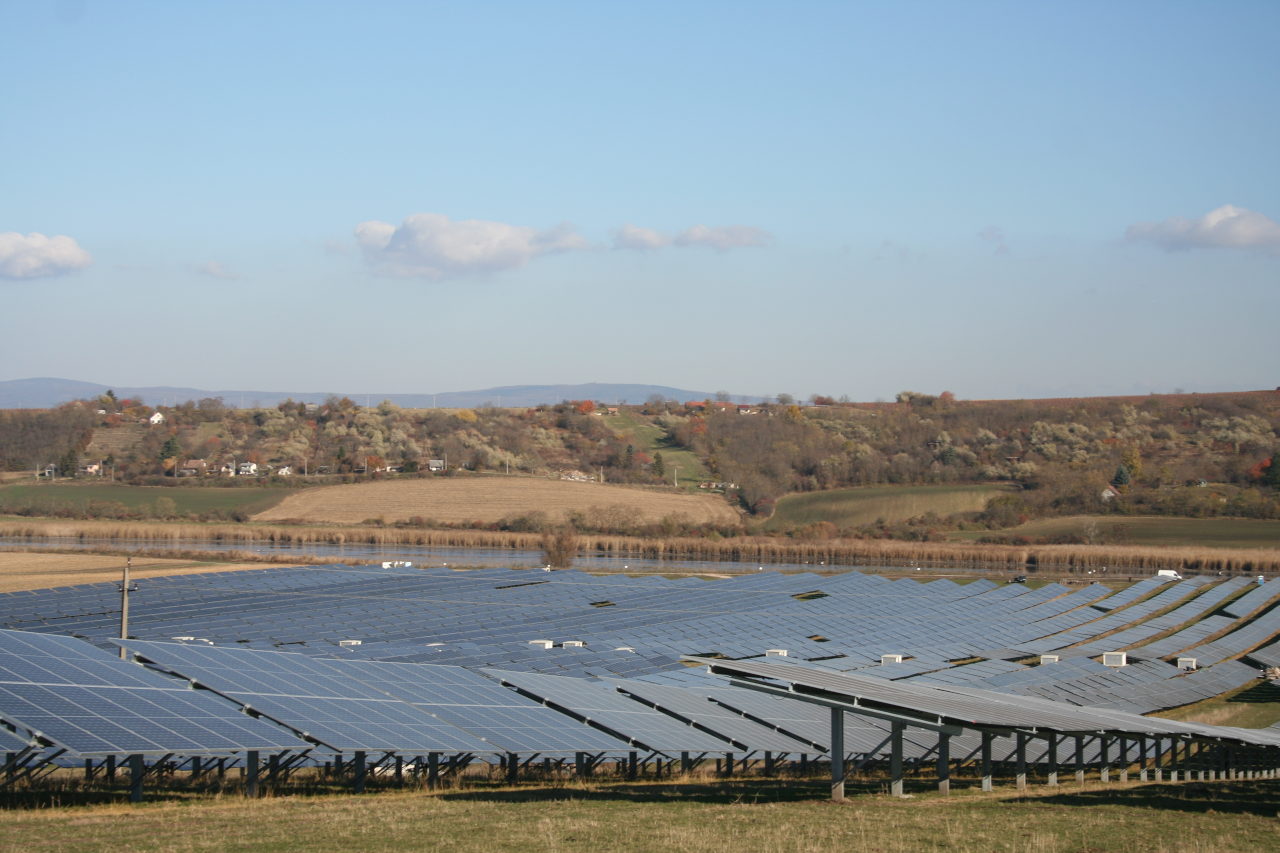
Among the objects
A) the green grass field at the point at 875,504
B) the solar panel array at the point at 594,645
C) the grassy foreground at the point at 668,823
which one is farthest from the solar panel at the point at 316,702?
the green grass field at the point at 875,504

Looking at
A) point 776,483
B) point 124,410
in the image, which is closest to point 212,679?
point 776,483

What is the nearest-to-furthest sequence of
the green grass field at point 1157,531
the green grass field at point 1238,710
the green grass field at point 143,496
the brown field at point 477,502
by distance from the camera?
the green grass field at point 1238,710 < the green grass field at point 1157,531 < the brown field at point 477,502 < the green grass field at point 143,496

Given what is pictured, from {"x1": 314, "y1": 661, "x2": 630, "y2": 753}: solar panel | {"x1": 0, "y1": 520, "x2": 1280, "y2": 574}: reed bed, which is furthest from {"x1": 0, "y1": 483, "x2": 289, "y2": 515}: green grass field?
{"x1": 314, "y1": 661, "x2": 630, "y2": 753}: solar panel

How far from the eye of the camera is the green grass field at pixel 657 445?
122 m

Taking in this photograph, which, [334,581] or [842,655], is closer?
[842,655]

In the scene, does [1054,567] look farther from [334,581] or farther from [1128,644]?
[334,581]

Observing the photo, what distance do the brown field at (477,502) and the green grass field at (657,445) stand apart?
14.2 metres

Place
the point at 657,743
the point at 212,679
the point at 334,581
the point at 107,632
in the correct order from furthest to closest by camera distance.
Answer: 1. the point at 334,581
2. the point at 107,632
3. the point at 657,743
4. the point at 212,679

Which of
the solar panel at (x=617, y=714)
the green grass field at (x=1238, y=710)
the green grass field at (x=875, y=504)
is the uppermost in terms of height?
the solar panel at (x=617, y=714)

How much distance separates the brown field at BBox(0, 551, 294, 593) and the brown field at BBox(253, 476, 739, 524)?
2685 centimetres

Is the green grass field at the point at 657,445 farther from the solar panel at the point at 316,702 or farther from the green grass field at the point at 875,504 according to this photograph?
the solar panel at the point at 316,702

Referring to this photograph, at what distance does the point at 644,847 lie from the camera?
11.9m

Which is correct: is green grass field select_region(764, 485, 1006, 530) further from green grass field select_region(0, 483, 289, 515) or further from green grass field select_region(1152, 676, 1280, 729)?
green grass field select_region(1152, 676, 1280, 729)

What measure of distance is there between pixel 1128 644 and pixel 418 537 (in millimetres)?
53755
